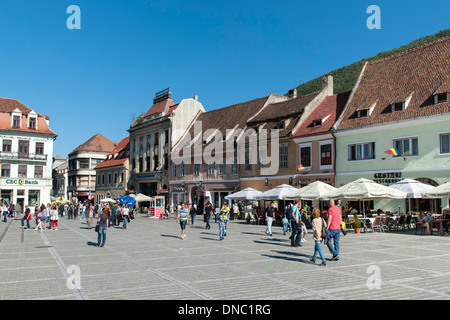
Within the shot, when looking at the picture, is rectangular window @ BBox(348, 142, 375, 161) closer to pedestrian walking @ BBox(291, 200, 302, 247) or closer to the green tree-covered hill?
pedestrian walking @ BBox(291, 200, 302, 247)

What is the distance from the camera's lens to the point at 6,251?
15.2 metres

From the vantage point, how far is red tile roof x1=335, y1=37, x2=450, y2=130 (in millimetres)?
24969

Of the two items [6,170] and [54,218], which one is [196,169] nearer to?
[54,218]

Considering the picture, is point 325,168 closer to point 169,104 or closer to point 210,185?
point 210,185

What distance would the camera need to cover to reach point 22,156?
5494cm

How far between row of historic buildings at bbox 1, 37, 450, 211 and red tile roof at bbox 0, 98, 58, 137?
367mm

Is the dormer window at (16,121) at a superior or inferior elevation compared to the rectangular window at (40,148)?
superior

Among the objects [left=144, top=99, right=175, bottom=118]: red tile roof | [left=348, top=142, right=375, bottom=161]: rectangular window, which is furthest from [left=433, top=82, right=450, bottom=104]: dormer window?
[left=144, top=99, right=175, bottom=118]: red tile roof

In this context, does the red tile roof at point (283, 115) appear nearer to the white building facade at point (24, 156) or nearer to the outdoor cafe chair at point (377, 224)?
the outdoor cafe chair at point (377, 224)

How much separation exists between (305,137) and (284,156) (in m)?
2.94

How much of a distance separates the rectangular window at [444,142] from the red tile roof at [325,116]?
820 centimetres

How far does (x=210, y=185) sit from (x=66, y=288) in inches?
1384

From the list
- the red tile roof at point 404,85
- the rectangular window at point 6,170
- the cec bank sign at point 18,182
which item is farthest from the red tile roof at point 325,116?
the rectangular window at point 6,170

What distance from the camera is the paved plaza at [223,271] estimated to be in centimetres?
812
